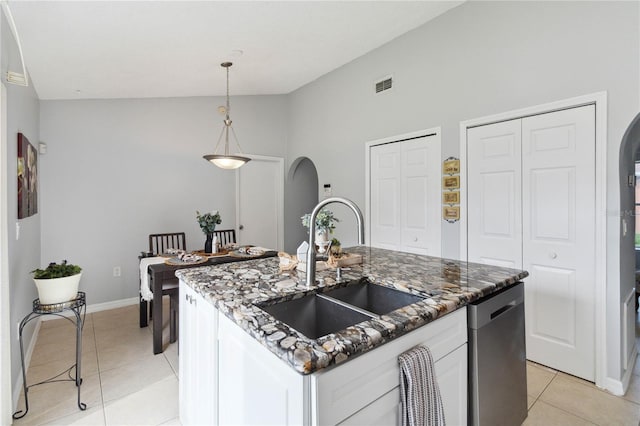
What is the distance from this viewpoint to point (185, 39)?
2.71 meters

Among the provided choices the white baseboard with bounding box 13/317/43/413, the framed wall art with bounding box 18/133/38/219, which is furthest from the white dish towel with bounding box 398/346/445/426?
the framed wall art with bounding box 18/133/38/219

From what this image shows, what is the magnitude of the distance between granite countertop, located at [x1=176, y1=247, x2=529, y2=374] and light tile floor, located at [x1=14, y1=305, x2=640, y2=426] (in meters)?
1.03

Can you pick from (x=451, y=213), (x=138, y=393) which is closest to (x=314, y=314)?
(x=138, y=393)

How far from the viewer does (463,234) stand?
117 inches

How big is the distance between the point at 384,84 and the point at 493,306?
3003mm

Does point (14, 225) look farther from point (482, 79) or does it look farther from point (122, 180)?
point (482, 79)

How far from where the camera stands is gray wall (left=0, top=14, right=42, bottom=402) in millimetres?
1932

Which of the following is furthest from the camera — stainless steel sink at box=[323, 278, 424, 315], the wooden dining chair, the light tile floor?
the wooden dining chair

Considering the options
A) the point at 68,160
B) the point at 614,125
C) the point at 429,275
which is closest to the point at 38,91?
the point at 68,160

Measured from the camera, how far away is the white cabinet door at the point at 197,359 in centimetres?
133

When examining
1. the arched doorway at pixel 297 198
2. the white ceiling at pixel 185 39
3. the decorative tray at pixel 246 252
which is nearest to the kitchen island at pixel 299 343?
the decorative tray at pixel 246 252

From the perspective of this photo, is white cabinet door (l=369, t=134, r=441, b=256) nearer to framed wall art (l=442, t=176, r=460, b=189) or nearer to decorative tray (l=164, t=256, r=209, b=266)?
framed wall art (l=442, t=176, r=460, b=189)

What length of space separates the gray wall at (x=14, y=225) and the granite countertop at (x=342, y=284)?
128 centimetres

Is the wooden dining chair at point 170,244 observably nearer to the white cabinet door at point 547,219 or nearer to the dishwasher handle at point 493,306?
the dishwasher handle at point 493,306
